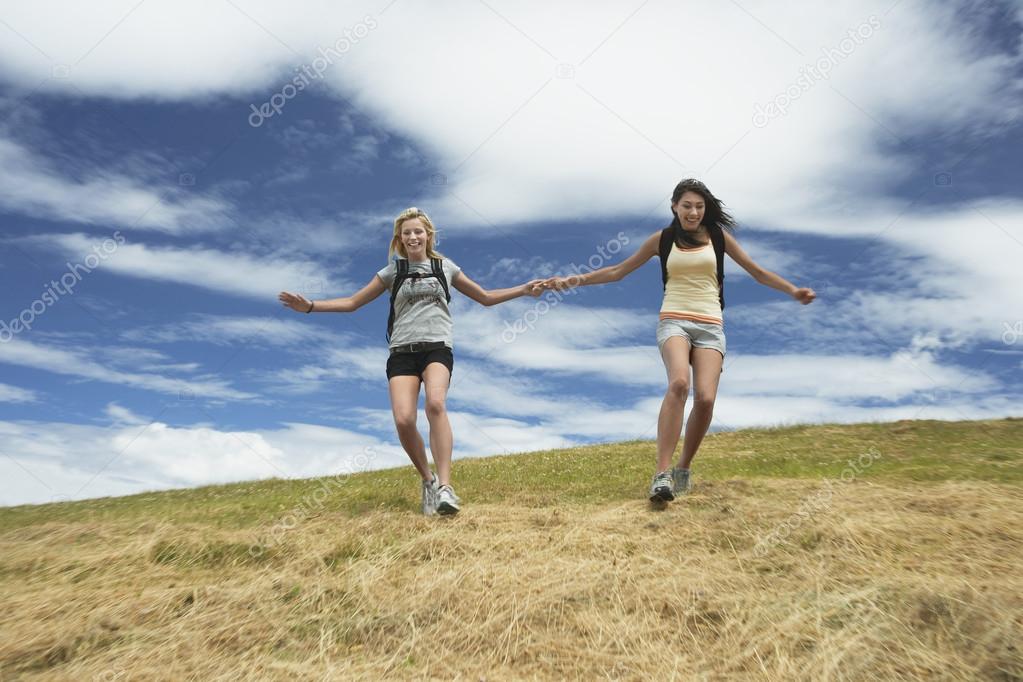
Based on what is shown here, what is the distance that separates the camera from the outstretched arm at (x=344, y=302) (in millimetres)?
7492

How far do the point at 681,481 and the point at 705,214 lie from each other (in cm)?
281

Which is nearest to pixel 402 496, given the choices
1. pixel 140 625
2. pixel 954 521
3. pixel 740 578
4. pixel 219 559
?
pixel 219 559

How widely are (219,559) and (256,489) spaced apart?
6.66m

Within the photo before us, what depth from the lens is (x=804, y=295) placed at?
25.9ft

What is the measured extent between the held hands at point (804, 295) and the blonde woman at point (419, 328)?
133 inches

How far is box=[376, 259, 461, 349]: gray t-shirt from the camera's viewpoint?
7480mm

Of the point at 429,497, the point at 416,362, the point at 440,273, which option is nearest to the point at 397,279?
the point at 440,273

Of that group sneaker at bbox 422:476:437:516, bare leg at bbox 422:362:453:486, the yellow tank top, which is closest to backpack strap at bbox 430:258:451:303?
bare leg at bbox 422:362:453:486

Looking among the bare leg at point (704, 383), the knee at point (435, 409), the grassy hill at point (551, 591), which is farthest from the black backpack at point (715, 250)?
the knee at point (435, 409)

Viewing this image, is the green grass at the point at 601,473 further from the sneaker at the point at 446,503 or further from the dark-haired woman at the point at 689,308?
the dark-haired woman at the point at 689,308

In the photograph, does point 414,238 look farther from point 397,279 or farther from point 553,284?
point 553,284

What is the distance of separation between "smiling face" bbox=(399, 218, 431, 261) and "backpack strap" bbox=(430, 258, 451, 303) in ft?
0.37

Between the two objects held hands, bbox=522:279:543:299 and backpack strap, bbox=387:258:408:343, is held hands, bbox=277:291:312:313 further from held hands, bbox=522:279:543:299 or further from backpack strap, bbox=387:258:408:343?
held hands, bbox=522:279:543:299

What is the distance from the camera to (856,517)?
6695 millimetres
